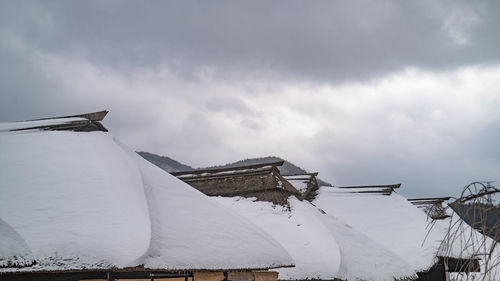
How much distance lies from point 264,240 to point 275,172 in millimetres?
4224

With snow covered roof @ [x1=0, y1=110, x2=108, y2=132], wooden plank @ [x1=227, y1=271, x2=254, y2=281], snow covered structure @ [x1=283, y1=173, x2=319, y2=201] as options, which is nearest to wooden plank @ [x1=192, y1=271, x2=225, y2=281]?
wooden plank @ [x1=227, y1=271, x2=254, y2=281]

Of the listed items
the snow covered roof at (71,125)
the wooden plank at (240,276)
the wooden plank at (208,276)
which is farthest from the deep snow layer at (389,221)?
the snow covered roof at (71,125)

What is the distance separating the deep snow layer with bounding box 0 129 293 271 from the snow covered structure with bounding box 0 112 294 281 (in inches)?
0.5

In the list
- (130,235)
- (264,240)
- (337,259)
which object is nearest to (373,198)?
(337,259)

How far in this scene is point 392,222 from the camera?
15312 mm

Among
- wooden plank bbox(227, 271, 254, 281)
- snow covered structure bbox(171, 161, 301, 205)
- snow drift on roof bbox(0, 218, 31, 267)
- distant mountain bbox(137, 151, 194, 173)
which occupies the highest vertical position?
distant mountain bbox(137, 151, 194, 173)

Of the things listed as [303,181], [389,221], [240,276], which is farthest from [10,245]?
[389,221]

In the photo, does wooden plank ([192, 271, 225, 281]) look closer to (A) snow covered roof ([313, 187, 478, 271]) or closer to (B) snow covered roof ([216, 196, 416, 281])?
(B) snow covered roof ([216, 196, 416, 281])

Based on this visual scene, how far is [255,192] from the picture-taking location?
10617 millimetres

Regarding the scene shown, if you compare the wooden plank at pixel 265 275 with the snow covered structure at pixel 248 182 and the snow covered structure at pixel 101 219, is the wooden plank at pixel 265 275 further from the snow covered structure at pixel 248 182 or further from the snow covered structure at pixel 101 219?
the snow covered structure at pixel 248 182

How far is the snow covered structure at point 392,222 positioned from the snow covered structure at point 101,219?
797 cm

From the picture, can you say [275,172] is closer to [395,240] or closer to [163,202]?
[163,202]

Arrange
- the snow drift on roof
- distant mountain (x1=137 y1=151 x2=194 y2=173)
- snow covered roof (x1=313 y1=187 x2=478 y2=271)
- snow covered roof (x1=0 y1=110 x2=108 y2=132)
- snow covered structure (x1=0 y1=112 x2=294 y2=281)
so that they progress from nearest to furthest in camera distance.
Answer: the snow drift on roof, snow covered structure (x1=0 y1=112 x2=294 y2=281), snow covered roof (x1=0 y1=110 x2=108 y2=132), snow covered roof (x1=313 y1=187 x2=478 y2=271), distant mountain (x1=137 y1=151 x2=194 y2=173)

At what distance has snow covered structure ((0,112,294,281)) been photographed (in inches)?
169
